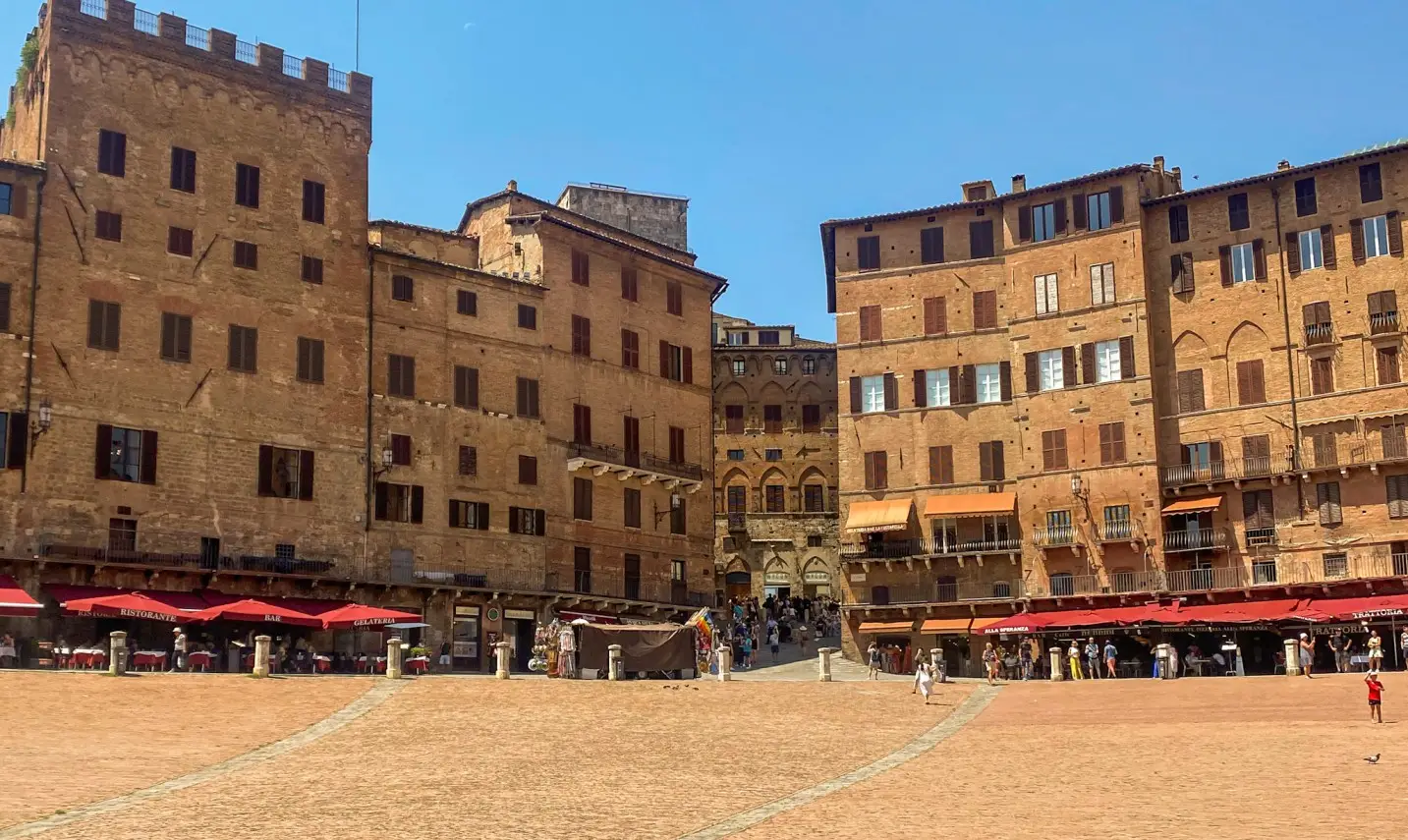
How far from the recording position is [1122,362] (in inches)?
2579

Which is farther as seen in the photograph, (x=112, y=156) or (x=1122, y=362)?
(x=1122, y=362)

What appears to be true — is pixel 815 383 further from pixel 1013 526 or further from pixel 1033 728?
pixel 1033 728

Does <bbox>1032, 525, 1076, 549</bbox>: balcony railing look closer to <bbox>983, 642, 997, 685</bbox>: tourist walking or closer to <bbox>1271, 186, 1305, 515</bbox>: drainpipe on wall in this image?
<bbox>1271, 186, 1305, 515</bbox>: drainpipe on wall

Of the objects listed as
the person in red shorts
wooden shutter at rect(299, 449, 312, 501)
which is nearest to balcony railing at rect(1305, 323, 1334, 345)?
the person in red shorts

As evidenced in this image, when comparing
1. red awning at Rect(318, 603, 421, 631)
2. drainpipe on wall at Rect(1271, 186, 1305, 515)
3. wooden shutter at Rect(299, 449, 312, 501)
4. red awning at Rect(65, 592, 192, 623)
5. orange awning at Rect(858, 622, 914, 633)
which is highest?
drainpipe on wall at Rect(1271, 186, 1305, 515)

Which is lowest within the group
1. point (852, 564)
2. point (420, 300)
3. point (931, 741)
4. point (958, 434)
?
point (931, 741)

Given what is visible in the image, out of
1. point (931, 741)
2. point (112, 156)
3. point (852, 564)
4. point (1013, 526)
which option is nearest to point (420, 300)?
point (112, 156)

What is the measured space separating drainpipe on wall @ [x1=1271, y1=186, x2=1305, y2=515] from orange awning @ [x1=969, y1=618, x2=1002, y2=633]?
11.7 meters

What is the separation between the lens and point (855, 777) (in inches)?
1275

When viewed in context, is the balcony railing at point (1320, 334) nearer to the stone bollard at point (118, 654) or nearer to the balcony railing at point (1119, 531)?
the balcony railing at point (1119, 531)

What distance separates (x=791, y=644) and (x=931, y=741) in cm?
3426

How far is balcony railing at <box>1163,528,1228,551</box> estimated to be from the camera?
6262cm

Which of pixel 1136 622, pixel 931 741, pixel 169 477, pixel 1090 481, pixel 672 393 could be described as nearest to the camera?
pixel 931 741

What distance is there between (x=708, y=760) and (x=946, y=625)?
32.9 m
